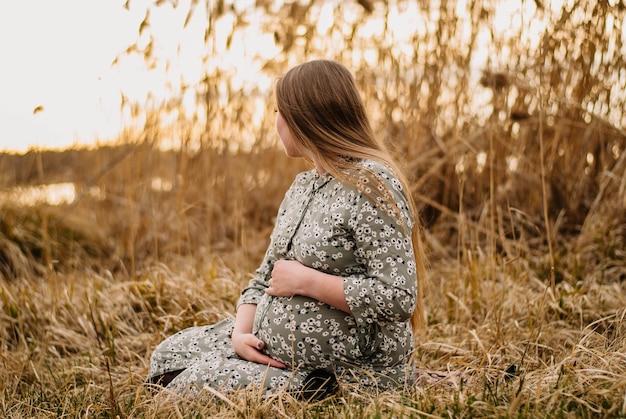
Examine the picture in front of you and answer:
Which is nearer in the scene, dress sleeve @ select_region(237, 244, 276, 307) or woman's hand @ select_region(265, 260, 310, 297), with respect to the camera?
woman's hand @ select_region(265, 260, 310, 297)

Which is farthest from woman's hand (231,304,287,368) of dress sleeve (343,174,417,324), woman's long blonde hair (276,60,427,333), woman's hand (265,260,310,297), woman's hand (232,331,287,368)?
woman's long blonde hair (276,60,427,333)

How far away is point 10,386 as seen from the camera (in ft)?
7.13

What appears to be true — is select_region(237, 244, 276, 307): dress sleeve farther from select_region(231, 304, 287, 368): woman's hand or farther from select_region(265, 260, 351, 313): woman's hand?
select_region(265, 260, 351, 313): woman's hand

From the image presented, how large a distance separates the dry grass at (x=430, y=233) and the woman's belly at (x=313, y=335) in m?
0.10

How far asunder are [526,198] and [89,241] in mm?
2683

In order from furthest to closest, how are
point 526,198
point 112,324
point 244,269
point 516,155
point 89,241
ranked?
point 89,241, point 526,198, point 516,155, point 244,269, point 112,324

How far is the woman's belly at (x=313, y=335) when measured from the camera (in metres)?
1.73

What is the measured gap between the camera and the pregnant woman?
5.42 ft

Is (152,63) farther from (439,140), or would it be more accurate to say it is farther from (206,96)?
(439,140)

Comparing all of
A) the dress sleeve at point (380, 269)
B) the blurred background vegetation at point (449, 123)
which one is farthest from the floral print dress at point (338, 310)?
the blurred background vegetation at point (449, 123)

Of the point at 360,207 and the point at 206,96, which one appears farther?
the point at 206,96

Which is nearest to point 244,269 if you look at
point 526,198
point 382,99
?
point 382,99

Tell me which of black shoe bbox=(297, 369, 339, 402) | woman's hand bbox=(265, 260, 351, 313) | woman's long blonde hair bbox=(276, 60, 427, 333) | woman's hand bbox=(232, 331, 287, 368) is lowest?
black shoe bbox=(297, 369, 339, 402)

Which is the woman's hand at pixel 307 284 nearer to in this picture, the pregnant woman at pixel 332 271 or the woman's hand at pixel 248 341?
the pregnant woman at pixel 332 271
